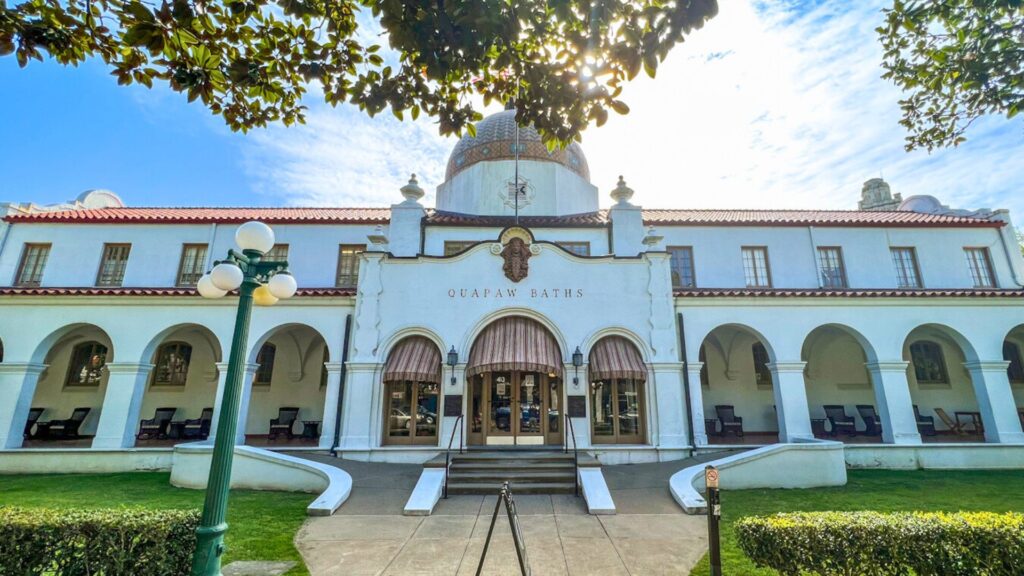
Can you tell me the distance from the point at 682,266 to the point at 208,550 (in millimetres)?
18474

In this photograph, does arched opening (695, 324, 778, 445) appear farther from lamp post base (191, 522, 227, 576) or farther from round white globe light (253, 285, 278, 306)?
lamp post base (191, 522, 227, 576)

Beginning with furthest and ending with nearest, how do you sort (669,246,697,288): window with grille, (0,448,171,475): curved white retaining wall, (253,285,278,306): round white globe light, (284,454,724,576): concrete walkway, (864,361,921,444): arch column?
(669,246,697,288): window with grille → (864,361,921,444): arch column → (0,448,171,475): curved white retaining wall → (284,454,724,576): concrete walkway → (253,285,278,306): round white globe light

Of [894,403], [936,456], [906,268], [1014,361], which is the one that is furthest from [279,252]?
[1014,361]

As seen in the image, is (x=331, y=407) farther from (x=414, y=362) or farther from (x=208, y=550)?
(x=208, y=550)

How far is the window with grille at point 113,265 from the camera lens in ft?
61.7

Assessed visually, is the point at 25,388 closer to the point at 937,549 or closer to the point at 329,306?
the point at 329,306

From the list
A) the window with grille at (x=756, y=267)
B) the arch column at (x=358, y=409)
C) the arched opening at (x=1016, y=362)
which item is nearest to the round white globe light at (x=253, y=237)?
the arch column at (x=358, y=409)

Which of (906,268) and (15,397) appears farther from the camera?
(906,268)

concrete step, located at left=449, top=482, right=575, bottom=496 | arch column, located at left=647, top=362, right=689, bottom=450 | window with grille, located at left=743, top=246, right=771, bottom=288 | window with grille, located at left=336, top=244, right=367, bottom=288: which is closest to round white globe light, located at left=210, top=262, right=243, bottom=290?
concrete step, located at left=449, top=482, right=575, bottom=496

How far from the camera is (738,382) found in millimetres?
19000

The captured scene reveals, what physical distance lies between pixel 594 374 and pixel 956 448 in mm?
12577

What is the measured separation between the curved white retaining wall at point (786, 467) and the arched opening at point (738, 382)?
18.9 feet

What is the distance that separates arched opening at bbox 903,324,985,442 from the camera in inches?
722

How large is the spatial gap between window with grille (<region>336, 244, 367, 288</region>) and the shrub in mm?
17255
